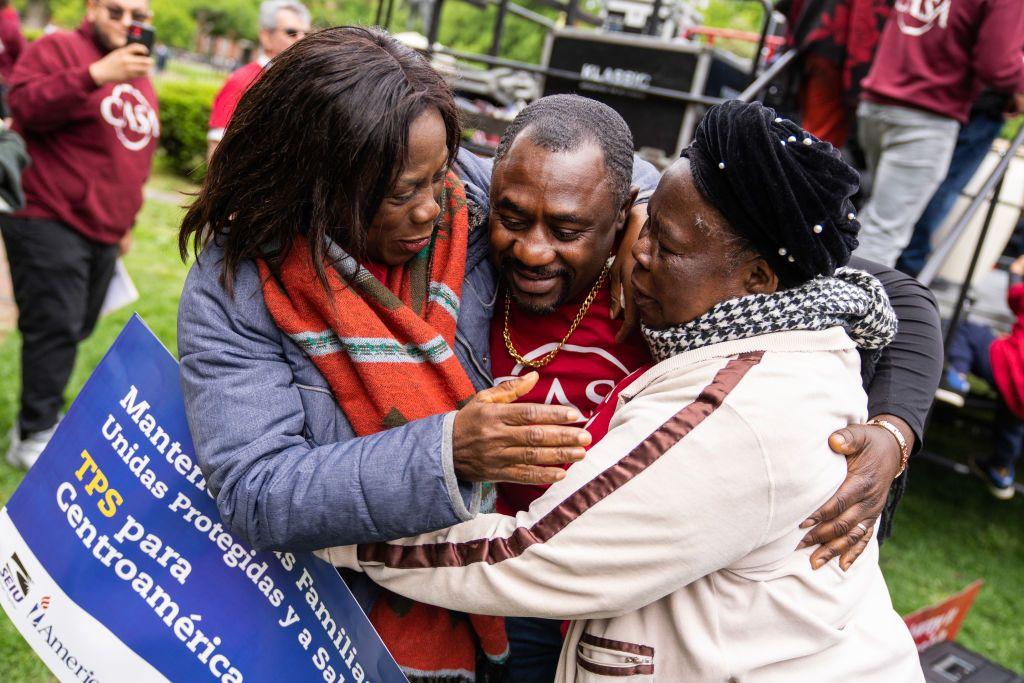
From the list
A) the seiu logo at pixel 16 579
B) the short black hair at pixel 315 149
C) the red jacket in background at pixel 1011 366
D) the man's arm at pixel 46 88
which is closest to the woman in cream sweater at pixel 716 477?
the short black hair at pixel 315 149

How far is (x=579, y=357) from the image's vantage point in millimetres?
2014

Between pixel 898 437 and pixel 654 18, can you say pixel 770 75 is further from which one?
pixel 898 437

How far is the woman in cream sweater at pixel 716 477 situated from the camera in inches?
58.6

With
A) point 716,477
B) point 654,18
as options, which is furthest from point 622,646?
point 654,18

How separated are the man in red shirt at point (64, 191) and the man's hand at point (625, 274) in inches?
134

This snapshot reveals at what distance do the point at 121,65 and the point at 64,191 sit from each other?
72 cm

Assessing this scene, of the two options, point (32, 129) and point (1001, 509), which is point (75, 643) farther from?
point (1001, 509)

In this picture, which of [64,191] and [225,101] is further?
[225,101]

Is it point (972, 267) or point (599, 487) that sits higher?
point (599, 487)

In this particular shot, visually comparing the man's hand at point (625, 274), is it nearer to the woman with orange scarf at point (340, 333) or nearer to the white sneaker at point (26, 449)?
the woman with orange scarf at point (340, 333)

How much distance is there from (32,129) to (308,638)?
Answer: 3892mm

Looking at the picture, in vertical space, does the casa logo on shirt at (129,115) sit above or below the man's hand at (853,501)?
below

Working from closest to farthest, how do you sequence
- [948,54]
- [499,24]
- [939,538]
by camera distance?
[948,54] → [939,538] → [499,24]

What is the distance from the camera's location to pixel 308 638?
1733 mm
